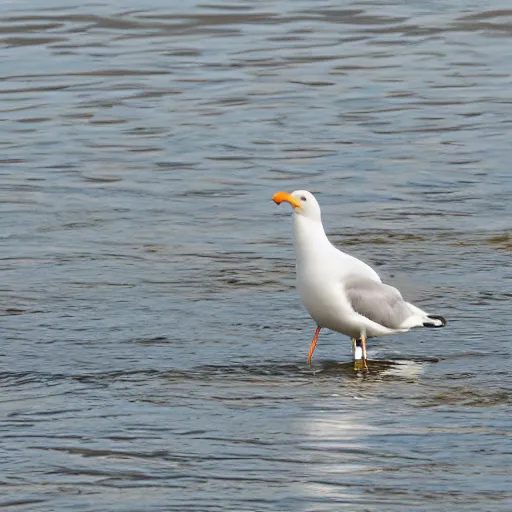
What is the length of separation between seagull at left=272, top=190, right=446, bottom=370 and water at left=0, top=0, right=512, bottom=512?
0.84ft

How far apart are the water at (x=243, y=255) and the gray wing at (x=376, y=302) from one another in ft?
0.85

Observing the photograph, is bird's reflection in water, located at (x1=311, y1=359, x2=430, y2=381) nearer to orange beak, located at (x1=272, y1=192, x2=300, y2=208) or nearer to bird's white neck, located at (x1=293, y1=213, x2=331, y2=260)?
bird's white neck, located at (x1=293, y1=213, x2=331, y2=260)

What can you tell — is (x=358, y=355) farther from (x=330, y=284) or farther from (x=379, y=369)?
(x=330, y=284)

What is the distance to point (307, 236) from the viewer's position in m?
8.61

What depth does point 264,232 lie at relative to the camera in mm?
12031

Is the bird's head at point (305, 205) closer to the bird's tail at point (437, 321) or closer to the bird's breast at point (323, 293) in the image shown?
the bird's breast at point (323, 293)

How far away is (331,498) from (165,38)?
15386 mm

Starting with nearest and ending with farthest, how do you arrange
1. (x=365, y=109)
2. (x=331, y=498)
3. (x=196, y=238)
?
(x=331, y=498) → (x=196, y=238) → (x=365, y=109)

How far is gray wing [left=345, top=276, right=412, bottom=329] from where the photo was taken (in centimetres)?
867

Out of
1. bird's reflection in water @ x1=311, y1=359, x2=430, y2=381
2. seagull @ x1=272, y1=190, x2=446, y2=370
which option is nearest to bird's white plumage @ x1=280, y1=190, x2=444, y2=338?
seagull @ x1=272, y1=190, x2=446, y2=370

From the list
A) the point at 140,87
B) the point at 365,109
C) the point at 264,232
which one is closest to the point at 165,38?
Result: the point at 140,87

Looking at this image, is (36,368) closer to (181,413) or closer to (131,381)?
(131,381)

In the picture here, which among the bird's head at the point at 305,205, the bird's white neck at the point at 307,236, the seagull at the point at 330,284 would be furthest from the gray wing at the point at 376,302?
the bird's head at the point at 305,205

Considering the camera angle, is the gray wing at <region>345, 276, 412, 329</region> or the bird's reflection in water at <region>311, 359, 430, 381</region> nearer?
the bird's reflection in water at <region>311, 359, 430, 381</region>
